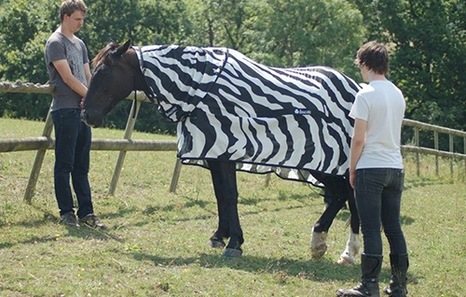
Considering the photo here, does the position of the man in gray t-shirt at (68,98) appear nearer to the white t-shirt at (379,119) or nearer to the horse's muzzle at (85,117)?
the horse's muzzle at (85,117)

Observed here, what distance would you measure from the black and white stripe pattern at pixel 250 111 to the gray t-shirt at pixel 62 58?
2.67 ft

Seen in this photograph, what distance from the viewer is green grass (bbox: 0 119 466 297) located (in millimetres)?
5555

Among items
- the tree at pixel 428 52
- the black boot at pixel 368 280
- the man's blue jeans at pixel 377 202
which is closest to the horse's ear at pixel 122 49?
the man's blue jeans at pixel 377 202

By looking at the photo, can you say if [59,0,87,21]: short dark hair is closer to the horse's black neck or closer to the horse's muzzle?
the horse's black neck

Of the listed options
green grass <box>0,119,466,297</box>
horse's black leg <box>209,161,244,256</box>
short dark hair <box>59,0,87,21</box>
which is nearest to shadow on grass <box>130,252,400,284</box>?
green grass <box>0,119,466,297</box>

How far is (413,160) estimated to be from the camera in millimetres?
17703

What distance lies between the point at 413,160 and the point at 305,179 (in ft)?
35.7

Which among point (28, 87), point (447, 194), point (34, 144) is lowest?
point (447, 194)

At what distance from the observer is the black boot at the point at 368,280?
5564mm

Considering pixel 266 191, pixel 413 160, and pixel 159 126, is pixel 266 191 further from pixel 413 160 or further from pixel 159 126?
pixel 159 126

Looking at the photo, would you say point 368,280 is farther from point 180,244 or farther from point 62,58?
point 62,58

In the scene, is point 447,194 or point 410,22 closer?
A: point 447,194

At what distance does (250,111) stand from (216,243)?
1.13 m

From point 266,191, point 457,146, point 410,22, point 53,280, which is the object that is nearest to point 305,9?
point 410,22
